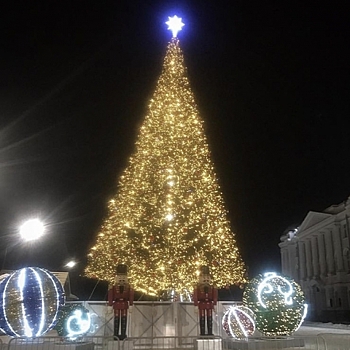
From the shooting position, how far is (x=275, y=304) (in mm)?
14305

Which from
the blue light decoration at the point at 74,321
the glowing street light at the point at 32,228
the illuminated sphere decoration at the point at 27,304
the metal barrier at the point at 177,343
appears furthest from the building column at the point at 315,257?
the illuminated sphere decoration at the point at 27,304

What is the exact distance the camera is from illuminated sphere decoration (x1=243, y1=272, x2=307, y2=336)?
1415cm

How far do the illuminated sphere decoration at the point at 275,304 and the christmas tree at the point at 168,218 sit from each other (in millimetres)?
3379

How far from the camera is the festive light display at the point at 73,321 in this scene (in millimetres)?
14016

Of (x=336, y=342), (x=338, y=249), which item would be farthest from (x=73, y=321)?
(x=338, y=249)

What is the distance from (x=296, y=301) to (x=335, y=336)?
2920mm

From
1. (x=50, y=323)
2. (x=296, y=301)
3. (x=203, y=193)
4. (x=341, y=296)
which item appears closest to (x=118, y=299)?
(x=50, y=323)

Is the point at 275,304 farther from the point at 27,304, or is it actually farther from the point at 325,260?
the point at 325,260

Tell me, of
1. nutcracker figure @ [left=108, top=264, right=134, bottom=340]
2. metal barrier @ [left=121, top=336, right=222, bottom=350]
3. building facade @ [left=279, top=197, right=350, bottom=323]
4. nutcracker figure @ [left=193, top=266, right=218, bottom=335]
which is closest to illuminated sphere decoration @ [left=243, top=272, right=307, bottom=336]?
nutcracker figure @ [left=193, top=266, right=218, bottom=335]

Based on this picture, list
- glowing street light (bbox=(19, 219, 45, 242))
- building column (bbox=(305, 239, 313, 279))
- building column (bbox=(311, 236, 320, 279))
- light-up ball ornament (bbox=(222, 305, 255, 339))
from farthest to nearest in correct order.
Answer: building column (bbox=(305, 239, 313, 279)), building column (bbox=(311, 236, 320, 279)), glowing street light (bbox=(19, 219, 45, 242)), light-up ball ornament (bbox=(222, 305, 255, 339))

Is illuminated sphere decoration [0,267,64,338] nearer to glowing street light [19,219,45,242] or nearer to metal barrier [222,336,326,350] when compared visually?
metal barrier [222,336,326,350]

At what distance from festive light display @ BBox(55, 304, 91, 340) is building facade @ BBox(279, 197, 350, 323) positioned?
3983 centimetres

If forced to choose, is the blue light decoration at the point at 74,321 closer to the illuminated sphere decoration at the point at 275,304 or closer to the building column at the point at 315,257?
the illuminated sphere decoration at the point at 275,304

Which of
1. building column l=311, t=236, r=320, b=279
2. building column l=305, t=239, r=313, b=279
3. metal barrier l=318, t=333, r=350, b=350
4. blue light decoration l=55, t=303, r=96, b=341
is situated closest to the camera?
metal barrier l=318, t=333, r=350, b=350
